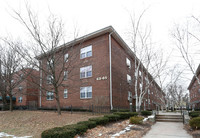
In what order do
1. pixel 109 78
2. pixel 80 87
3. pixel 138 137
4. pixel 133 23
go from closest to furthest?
1. pixel 138 137
2. pixel 133 23
3. pixel 109 78
4. pixel 80 87

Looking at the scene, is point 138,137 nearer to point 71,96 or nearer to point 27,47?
A: point 27,47

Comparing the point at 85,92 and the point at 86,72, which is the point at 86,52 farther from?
the point at 85,92

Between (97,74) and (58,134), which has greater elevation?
(97,74)

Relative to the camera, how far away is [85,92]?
62.6 feet

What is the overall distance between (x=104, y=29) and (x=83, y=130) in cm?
1295

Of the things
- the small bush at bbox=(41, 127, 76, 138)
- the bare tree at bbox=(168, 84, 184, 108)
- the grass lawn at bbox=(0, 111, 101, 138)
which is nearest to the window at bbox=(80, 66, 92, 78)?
the grass lawn at bbox=(0, 111, 101, 138)

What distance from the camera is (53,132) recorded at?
20.2 ft

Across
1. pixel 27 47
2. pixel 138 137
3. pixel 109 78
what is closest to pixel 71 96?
pixel 109 78

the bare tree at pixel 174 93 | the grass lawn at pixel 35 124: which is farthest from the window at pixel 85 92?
the bare tree at pixel 174 93

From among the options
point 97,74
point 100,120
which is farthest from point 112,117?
point 97,74

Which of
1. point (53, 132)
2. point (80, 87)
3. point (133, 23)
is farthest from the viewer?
point (80, 87)

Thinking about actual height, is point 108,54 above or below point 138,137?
above

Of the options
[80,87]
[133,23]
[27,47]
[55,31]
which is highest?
[133,23]

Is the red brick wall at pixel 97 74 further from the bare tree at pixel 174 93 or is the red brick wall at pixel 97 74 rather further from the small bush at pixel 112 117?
the bare tree at pixel 174 93
